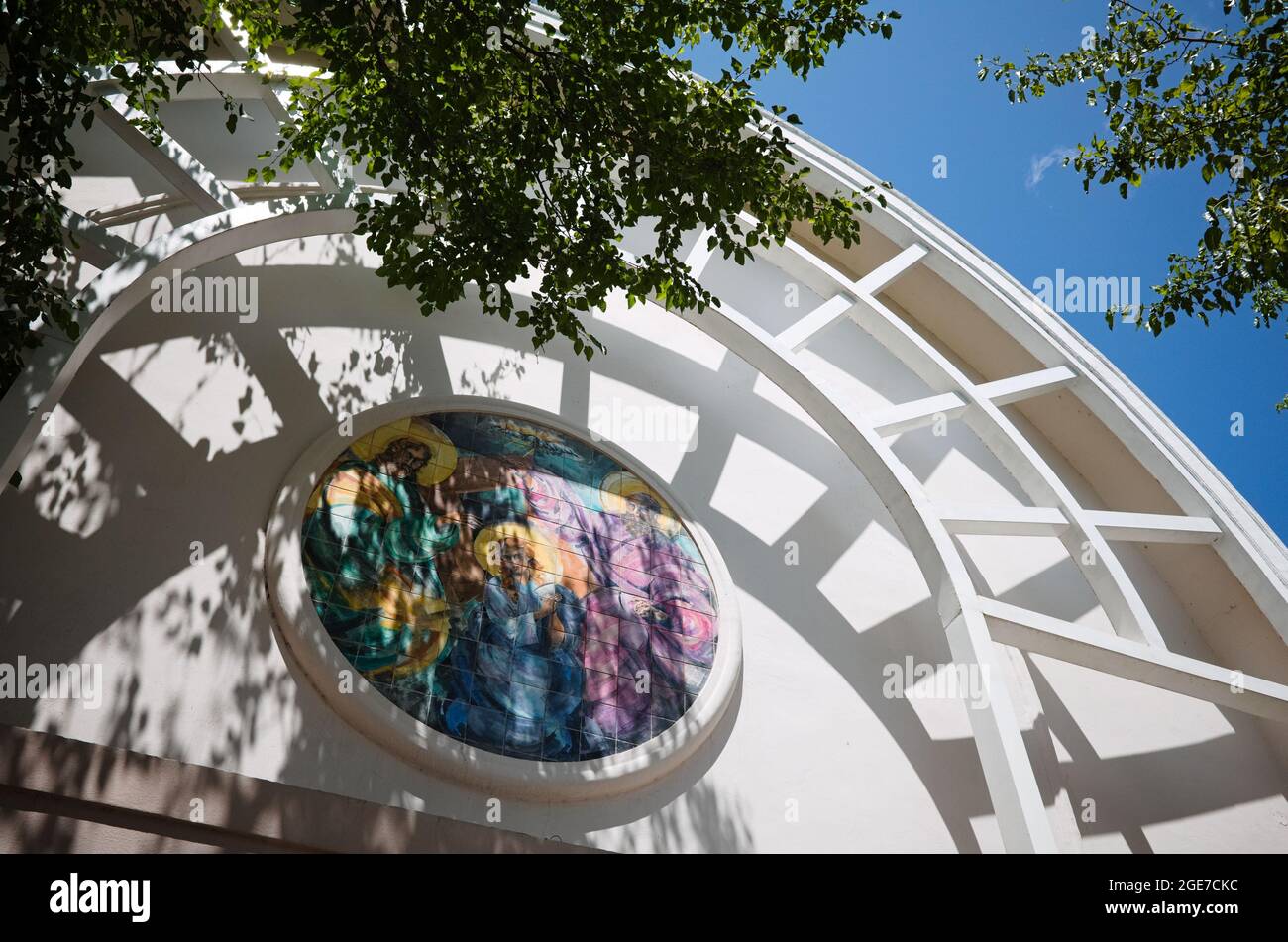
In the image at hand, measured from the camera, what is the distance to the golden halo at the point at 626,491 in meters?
7.11

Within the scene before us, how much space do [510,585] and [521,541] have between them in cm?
38

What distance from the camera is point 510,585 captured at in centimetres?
621

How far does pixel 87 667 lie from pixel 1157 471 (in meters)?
8.12

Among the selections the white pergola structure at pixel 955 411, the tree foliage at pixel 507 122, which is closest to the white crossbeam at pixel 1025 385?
the white pergola structure at pixel 955 411

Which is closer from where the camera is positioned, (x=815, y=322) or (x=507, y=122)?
(x=507, y=122)

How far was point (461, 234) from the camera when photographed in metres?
4.99

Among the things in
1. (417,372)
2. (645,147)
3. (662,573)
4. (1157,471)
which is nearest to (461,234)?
(645,147)

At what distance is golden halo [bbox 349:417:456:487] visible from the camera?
6402 mm

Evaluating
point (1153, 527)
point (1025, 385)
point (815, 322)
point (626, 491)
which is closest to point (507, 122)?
point (626, 491)

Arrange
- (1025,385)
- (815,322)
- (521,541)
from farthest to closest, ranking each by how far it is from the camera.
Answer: (1025,385) < (815,322) < (521,541)

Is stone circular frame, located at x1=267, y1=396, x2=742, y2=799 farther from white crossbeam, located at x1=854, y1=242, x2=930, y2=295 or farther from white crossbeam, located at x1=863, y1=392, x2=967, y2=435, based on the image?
white crossbeam, located at x1=854, y1=242, x2=930, y2=295

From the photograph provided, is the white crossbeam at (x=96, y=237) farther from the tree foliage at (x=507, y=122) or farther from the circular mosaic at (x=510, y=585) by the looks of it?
the circular mosaic at (x=510, y=585)

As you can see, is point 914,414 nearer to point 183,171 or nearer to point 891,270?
point 891,270
